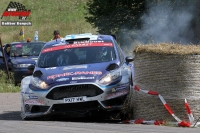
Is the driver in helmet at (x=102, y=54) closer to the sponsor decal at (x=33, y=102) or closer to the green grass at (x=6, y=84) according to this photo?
the sponsor decal at (x=33, y=102)

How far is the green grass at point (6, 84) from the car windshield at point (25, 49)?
1.05 metres

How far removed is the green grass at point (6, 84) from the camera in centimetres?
1931

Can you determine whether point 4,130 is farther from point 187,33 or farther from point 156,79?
point 187,33

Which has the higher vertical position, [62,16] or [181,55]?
[181,55]

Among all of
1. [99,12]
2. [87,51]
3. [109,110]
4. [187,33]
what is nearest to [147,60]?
[109,110]

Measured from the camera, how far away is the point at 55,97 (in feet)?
34.1

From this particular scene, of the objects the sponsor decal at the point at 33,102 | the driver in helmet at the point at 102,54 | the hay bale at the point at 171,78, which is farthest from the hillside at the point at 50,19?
the hay bale at the point at 171,78

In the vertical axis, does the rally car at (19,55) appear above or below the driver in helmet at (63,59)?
below

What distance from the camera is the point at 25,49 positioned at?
879 inches

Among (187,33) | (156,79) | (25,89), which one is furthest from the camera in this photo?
(187,33)

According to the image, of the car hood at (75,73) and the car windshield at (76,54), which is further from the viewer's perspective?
the car windshield at (76,54)

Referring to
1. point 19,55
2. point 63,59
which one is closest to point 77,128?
point 63,59

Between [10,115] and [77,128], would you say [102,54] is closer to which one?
[10,115]

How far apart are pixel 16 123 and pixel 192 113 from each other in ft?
9.69
